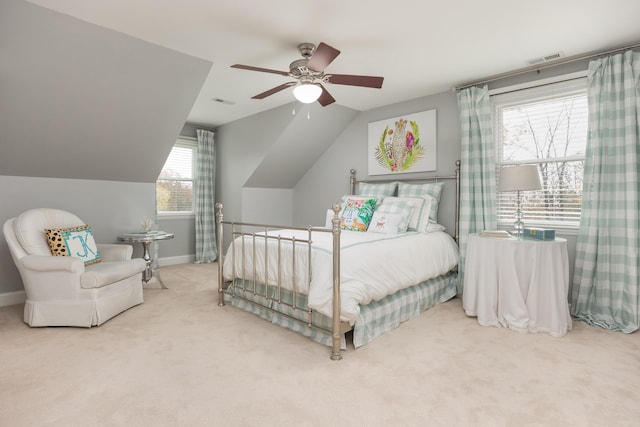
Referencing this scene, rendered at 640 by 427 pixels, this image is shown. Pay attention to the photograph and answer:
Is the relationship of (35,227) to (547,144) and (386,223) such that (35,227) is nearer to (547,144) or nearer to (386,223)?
(386,223)

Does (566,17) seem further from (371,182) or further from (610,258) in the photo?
(371,182)

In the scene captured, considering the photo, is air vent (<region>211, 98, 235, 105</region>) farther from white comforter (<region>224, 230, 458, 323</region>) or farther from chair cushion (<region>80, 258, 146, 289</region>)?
chair cushion (<region>80, 258, 146, 289</region>)

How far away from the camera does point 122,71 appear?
10.1ft

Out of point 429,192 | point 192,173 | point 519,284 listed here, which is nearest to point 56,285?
point 192,173

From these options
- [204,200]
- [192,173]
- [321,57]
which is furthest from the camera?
[192,173]

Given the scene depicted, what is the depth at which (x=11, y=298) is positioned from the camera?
3.55 metres

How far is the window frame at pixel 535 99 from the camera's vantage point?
10.4ft

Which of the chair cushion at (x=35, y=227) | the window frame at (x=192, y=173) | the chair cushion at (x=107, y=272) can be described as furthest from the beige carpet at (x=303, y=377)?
the window frame at (x=192, y=173)

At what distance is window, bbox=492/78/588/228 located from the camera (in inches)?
126

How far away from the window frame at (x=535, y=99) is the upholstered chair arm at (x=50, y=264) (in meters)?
3.96

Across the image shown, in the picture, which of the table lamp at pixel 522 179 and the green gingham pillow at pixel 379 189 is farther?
the green gingham pillow at pixel 379 189

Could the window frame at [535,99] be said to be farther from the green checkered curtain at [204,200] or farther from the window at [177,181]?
the window at [177,181]

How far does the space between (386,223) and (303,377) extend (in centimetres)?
185

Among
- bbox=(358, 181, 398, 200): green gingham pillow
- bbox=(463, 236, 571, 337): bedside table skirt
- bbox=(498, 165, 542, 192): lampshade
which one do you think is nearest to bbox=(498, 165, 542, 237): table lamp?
bbox=(498, 165, 542, 192): lampshade
